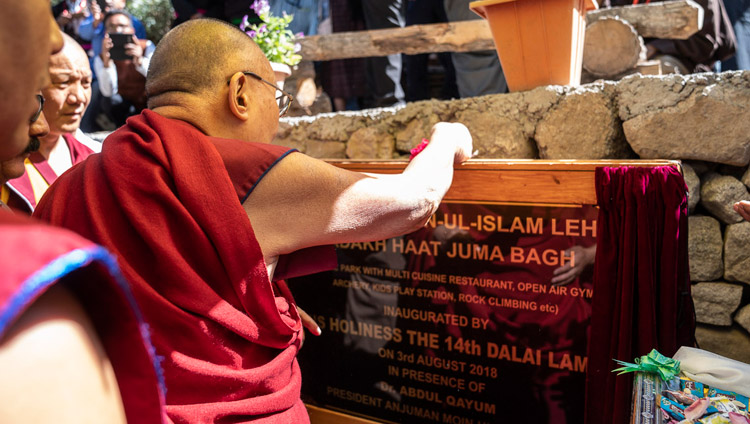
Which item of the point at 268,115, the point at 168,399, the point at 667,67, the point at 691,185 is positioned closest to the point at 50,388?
the point at 168,399

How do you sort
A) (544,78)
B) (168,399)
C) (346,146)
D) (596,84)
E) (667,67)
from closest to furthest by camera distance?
1. (168,399)
2. (596,84)
3. (544,78)
4. (346,146)
5. (667,67)

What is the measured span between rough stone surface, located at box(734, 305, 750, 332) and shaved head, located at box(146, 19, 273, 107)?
2.17 m

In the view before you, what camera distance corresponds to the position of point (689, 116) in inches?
91.0

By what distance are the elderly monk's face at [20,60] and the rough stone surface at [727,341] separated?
264 centimetres

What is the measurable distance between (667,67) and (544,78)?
1.61 meters

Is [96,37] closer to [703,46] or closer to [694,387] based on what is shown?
[703,46]

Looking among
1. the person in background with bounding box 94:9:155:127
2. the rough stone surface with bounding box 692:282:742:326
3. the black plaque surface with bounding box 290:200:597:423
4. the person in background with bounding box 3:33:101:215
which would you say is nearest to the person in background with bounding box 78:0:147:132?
the person in background with bounding box 94:9:155:127

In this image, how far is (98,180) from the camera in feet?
4.05

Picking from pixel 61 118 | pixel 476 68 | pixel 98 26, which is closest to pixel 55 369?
pixel 61 118

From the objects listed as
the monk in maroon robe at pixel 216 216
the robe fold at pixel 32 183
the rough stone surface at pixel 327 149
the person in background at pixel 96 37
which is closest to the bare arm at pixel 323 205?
the monk in maroon robe at pixel 216 216

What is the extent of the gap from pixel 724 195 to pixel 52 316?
255 centimetres

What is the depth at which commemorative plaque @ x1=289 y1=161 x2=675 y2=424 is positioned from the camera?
79.5 inches

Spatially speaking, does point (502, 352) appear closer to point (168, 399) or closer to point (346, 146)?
point (168, 399)

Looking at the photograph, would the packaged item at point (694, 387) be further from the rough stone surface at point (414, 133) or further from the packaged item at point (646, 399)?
the rough stone surface at point (414, 133)
